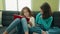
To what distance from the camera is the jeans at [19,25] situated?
2.55 m

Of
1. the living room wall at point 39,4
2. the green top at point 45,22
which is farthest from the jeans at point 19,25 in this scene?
the living room wall at point 39,4

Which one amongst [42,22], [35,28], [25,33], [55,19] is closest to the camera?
[25,33]

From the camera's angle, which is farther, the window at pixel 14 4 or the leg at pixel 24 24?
the window at pixel 14 4

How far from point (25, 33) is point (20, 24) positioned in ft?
0.75

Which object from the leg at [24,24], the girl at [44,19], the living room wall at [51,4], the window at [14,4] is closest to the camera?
the leg at [24,24]

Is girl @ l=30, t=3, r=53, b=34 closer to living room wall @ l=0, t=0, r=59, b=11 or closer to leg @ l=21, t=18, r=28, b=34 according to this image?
leg @ l=21, t=18, r=28, b=34

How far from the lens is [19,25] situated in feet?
8.73

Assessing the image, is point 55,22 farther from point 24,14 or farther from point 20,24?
point 20,24

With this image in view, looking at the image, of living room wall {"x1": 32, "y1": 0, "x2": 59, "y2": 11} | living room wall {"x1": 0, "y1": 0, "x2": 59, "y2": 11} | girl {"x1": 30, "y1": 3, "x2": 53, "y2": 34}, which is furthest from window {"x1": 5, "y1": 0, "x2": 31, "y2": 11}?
girl {"x1": 30, "y1": 3, "x2": 53, "y2": 34}

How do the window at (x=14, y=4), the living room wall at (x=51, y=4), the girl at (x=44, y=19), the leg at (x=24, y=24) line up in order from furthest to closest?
the window at (x=14, y=4) → the living room wall at (x=51, y=4) → the girl at (x=44, y=19) → the leg at (x=24, y=24)

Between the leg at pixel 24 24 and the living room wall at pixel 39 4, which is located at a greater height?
the living room wall at pixel 39 4

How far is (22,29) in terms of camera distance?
2654 millimetres

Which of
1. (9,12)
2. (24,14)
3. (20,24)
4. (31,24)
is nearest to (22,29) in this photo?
(20,24)

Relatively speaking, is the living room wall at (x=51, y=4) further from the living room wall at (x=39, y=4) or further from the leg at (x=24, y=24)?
the leg at (x=24, y=24)
